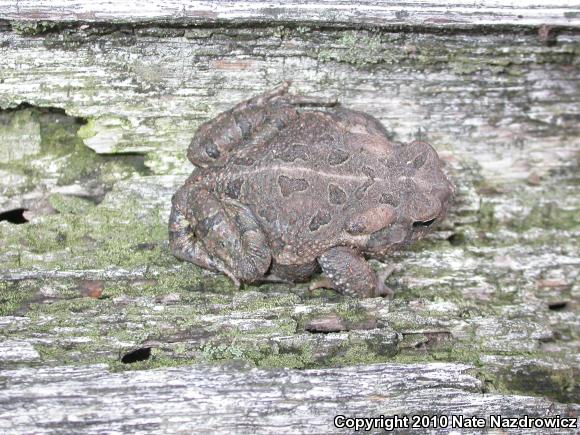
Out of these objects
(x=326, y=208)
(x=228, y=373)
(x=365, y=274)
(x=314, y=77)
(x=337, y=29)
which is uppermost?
(x=337, y=29)

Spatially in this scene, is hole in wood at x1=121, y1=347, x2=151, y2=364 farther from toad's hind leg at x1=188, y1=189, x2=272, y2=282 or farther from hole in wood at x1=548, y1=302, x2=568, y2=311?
hole in wood at x1=548, y1=302, x2=568, y2=311

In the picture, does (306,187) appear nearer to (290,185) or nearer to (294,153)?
(290,185)

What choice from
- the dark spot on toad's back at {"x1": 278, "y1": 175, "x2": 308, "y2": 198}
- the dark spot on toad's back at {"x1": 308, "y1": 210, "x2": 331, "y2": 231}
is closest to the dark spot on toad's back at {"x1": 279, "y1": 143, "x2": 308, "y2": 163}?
the dark spot on toad's back at {"x1": 278, "y1": 175, "x2": 308, "y2": 198}

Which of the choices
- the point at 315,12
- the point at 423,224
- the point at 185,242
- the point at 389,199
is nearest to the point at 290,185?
the point at 389,199

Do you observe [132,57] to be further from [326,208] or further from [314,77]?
[326,208]

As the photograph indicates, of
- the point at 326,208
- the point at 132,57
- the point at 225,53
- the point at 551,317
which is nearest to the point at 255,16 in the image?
the point at 225,53

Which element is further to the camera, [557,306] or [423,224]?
[557,306]
